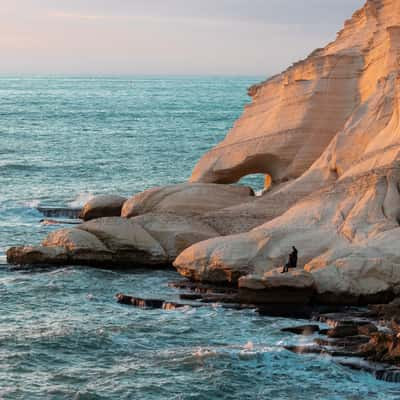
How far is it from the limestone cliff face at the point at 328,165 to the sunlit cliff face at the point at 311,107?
0.13 ft

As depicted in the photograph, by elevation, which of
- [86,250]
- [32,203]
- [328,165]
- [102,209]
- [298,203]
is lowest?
[32,203]

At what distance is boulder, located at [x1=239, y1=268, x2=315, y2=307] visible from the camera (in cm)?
3169

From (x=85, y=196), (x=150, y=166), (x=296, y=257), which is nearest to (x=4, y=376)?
(x=296, y=257)

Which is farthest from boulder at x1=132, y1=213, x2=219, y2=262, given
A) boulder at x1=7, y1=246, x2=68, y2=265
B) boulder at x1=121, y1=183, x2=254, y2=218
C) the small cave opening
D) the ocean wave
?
the ocean wave

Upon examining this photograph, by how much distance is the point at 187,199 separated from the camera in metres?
42.2

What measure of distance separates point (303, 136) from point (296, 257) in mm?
12412

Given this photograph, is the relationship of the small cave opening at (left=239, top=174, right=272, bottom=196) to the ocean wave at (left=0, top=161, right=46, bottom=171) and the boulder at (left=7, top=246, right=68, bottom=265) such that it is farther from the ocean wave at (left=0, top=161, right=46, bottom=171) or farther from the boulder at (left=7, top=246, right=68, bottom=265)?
the boulder at (left=7, top=246, right=68, bottom=265)

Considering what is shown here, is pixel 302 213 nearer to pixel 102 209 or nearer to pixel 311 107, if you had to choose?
pixel 311 107

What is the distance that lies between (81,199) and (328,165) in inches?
571

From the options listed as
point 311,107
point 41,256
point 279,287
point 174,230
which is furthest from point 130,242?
point 311,107

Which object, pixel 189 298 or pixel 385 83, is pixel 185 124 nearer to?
pixel 385 83

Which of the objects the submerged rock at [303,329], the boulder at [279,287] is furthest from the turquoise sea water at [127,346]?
the boulder at [279,287]

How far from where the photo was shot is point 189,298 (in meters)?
32.8

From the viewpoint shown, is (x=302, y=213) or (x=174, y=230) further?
(x=174, y=230)
